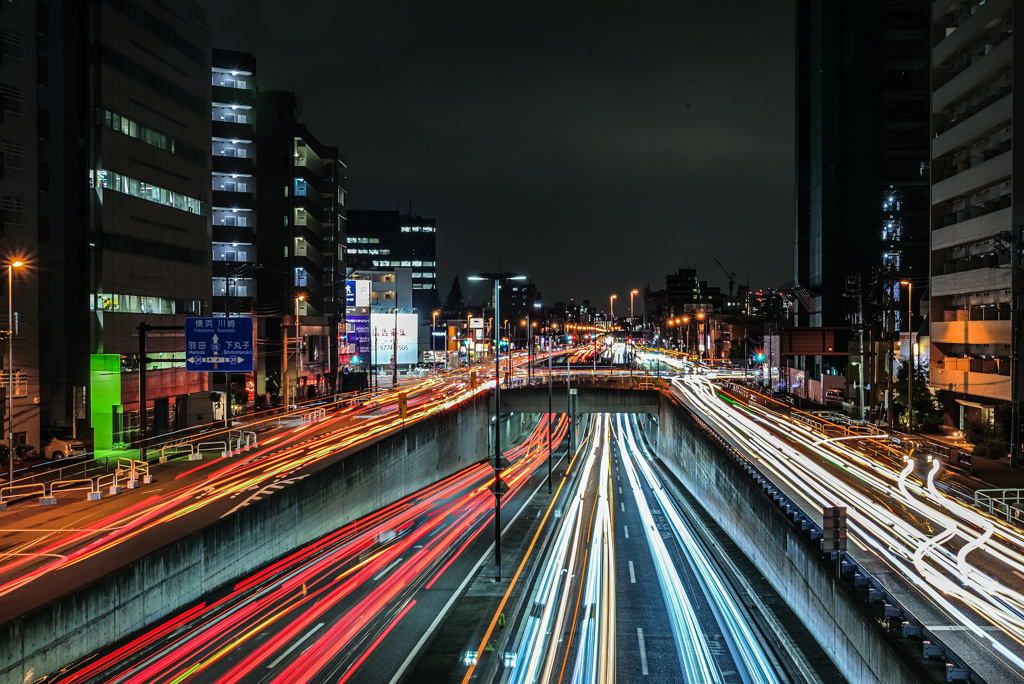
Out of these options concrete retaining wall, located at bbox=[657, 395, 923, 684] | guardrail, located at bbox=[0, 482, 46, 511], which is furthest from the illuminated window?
concrete retaining wall, located at bbox=[657, 395, 923, 684]

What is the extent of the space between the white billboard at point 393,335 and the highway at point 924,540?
197ft

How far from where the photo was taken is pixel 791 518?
23891mm

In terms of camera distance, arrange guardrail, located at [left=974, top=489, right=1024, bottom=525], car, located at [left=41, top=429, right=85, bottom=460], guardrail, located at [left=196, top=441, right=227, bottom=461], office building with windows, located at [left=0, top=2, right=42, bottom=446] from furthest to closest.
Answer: office building with windows, located at [left=0, top=2, right=42, bottom=446] → car, located at [left=41, top=429, right=85, bottom=460] → guardrail, located at [left=196, top=441, right=227, bottom=461] → guardrail, located at [left=974, top=489, right=1024, bottom=525]

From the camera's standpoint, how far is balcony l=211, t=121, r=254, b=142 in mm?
73812

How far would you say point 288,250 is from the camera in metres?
79.5

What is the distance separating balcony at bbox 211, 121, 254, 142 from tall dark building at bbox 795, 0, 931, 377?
2519 inches

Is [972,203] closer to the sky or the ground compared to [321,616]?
closer to the sky

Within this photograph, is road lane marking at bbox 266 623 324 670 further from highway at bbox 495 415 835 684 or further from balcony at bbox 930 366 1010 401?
balcony at bbox 930 366 1010 401

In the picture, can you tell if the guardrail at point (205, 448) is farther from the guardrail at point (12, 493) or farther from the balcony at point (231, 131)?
the balcony at point (231, 131)

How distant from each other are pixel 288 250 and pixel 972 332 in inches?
2449

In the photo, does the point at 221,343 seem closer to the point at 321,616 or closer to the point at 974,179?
the point at 321,616

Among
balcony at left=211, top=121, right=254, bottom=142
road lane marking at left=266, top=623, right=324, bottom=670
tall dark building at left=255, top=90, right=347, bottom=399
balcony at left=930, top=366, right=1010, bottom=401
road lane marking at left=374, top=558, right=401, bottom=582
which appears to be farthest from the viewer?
tall dark building at left=255, top=90, right=347, bottom=399

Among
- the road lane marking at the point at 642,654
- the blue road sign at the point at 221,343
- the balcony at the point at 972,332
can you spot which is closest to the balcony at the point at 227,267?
the blue road sign at the point at 221,343

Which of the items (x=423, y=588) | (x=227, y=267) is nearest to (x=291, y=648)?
(x=423, y=588)
